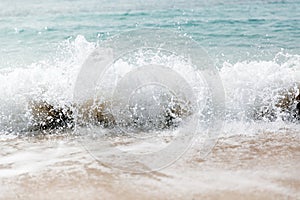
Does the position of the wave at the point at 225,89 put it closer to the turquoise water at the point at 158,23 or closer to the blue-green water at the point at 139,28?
the blue-green water at the point at 139,28

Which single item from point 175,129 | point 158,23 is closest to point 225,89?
point 175,129

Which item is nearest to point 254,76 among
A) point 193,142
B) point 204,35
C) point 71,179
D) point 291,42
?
point 193,142

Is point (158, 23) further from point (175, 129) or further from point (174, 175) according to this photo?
point (174, 175)

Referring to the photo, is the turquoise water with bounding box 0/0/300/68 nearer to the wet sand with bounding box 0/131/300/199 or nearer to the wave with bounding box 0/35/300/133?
the wave with bounding box 0/35/300/133

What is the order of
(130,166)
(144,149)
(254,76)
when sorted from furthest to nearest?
(254,76), (144,149), (130,166)

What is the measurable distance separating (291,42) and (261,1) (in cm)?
462

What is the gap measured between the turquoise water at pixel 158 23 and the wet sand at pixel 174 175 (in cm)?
331

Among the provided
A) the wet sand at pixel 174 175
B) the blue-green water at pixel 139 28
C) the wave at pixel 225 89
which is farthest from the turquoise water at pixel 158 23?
the wet sand at pixel 174 175

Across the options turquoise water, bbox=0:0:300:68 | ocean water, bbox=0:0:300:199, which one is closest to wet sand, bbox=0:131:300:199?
ocean water, bbox=0:0:300:199

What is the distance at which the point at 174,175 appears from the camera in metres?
3.17

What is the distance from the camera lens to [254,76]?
504 cm

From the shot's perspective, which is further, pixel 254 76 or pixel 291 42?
pixel 291 42

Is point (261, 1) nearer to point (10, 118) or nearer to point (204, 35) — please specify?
point (204, 35)

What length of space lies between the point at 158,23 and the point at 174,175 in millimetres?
7548
